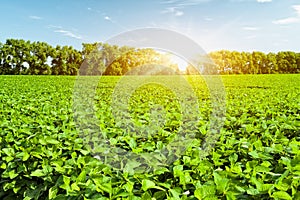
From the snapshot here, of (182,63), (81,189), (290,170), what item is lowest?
(81,189)

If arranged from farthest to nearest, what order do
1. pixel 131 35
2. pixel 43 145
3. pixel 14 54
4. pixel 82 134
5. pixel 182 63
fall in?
pixel 14 54
pixel 182 63
pixel 131 35
pixel 82 134
pixel 43 145

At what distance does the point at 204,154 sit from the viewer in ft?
6.82

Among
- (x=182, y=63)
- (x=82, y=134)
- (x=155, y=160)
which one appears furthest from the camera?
(x=182, y=63)

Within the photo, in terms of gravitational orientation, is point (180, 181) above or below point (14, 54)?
below

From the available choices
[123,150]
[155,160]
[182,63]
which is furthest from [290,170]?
[182,63]

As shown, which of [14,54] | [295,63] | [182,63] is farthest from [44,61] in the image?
[182,63]

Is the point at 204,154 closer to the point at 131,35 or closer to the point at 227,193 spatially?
the point at 227,193

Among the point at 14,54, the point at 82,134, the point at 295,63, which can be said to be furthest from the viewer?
the point at 295,63

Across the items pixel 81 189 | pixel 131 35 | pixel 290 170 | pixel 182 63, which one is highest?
pixel 131 35

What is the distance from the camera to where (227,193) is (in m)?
1.36

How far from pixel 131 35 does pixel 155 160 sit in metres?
1.44

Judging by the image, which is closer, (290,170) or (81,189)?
→ (290,170)

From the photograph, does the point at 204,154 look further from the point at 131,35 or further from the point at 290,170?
the point at 131,35

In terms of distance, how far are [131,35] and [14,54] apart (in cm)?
5897
